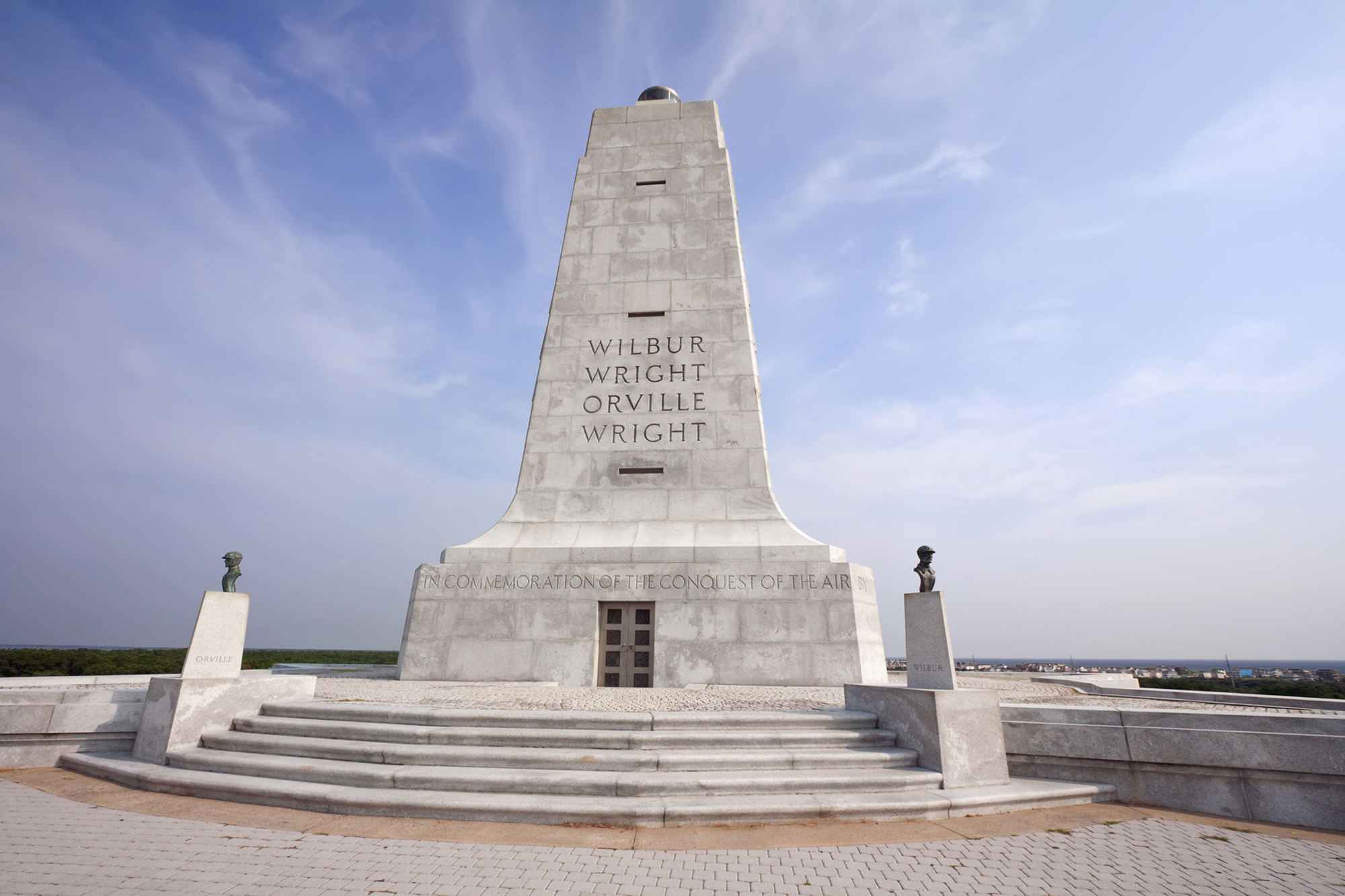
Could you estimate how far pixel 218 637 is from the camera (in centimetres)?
918

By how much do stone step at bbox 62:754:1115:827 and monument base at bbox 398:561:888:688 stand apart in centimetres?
549

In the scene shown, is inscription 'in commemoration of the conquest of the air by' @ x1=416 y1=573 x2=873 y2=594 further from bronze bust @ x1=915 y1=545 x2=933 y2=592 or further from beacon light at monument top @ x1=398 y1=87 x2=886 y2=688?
bronze bust @ x1=915 y1=545 x2=933 y2=592

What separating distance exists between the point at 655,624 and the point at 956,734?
265 inches

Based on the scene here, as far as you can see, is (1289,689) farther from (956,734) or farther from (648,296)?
(648,296)

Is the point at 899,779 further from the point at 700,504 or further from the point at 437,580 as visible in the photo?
the point at 437,580

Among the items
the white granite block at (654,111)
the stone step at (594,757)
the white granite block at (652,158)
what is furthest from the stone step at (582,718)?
the white granite block at (654,111)

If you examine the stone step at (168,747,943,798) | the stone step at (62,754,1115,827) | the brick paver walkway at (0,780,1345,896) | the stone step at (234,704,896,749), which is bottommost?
the brick paver walkway at (0,780,1345,896)

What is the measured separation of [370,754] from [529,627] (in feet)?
20.2

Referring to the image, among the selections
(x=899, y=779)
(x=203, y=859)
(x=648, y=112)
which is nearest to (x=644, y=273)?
(x=648, y=112)

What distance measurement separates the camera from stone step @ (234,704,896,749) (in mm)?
7594

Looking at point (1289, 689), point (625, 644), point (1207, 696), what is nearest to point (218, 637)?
point (625, 644)

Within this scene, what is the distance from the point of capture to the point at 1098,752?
7777 mm

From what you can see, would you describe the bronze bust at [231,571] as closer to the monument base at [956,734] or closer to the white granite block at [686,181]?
the monument base at [956,734]

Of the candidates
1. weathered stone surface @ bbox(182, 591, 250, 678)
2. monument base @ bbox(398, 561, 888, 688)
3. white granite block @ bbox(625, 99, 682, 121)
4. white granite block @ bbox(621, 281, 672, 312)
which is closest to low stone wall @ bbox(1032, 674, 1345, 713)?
monument base @ bbox(398, 561, 888, 688)
